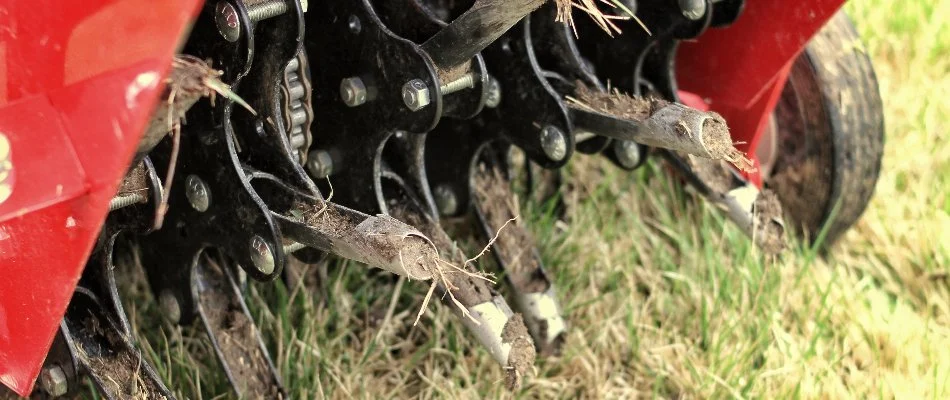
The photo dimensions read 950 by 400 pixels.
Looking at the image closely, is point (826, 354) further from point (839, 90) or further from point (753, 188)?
point (839, 90)

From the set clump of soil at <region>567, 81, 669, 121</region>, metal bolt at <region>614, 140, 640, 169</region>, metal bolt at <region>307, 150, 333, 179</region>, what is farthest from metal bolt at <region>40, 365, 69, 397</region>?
metal bolt at <region>614, 140, 640, 169</region>

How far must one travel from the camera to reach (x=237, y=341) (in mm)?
1685

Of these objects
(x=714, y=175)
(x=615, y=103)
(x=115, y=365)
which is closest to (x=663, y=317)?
(x=714, y=175)

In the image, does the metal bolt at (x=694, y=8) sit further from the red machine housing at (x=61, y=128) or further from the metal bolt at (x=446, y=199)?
the red machine housing at (x=61, y=128)

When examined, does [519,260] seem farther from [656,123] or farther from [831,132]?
[831,132]

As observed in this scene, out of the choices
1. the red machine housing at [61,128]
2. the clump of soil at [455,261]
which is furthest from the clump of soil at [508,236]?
the red machine housing at [61,128]

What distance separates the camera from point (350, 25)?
4.97ft

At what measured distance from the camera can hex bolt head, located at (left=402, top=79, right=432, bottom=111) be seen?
1430 mm

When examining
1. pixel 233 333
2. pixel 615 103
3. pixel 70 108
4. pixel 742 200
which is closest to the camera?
pixel 70 108

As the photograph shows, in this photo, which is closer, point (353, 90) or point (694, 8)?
point (353, 90)

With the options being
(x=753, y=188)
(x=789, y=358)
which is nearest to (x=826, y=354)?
(x=789, y=358)

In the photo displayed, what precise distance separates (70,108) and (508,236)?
92 centimetres

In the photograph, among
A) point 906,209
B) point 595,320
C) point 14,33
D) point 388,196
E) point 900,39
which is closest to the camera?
point 14,33

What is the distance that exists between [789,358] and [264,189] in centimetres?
90
